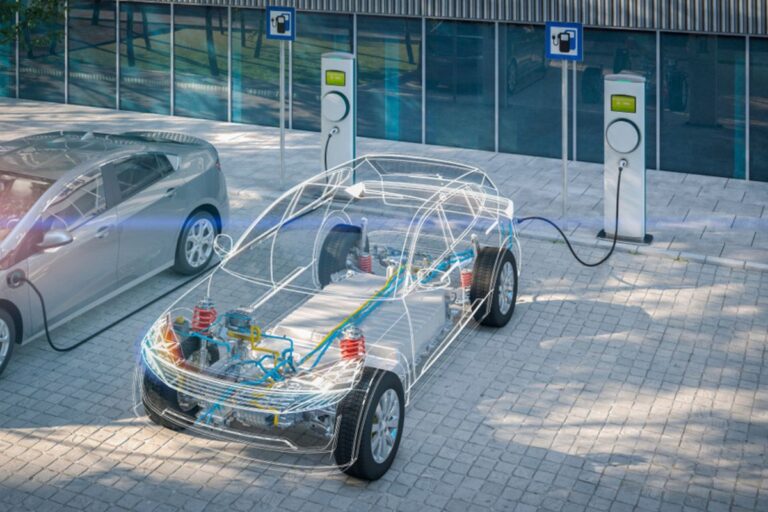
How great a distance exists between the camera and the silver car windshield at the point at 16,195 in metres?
10.3

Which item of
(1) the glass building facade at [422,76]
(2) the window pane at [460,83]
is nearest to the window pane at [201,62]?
(1) the glass building facade at [422,76]

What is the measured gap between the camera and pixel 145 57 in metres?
19.3

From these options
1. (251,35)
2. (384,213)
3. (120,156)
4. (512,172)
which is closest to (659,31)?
(512,172)

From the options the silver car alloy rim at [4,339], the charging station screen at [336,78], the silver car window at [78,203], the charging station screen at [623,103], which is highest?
the charging station screen at [336,78]

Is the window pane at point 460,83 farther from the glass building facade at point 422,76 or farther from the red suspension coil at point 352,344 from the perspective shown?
the red suspension coil at point 352,344

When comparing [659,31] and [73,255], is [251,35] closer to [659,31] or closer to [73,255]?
[659,31]

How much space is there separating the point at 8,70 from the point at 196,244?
33.0 ft

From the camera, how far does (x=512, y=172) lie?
15.8 m

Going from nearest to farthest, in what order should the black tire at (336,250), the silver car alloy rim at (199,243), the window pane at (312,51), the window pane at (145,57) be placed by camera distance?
the black tire at (336,250) → the silver car alloy rim at (199,243) → the window pane at (312,51) → the window pane at (145,57)

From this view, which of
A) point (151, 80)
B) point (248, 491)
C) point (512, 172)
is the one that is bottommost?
point (248, 491)

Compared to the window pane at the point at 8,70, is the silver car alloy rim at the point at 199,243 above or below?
below

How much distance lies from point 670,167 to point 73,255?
27.8 feet

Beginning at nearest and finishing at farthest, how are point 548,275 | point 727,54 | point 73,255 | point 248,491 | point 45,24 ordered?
1. point 248,491
2. point 73,255
3. point 548,275
4. point 727,54
5. point 45,24

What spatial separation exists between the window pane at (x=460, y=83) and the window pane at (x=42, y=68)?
6.77 m
